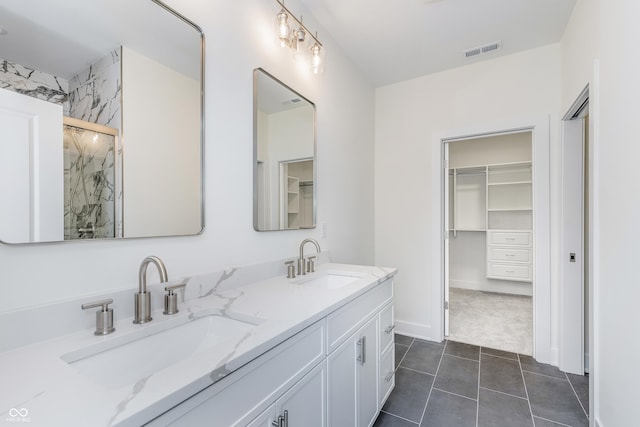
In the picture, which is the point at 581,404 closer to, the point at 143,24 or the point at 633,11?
the point at 633,11

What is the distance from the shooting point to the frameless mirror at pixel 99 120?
2.77 feet

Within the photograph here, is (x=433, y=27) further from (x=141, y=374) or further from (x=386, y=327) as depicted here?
(x=141, y=374)

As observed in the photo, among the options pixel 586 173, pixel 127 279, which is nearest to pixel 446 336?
pixel 586 173

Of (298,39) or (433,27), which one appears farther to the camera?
(433,27)

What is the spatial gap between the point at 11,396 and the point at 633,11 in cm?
225

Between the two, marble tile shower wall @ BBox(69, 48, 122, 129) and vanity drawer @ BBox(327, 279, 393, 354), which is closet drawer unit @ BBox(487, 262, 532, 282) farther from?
marble tile shower wall @ BBox(69, 48, 122, 129)

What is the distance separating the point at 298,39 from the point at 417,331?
2848mm

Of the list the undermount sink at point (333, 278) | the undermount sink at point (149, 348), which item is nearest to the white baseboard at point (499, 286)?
the undermount sink at point (333, 278)

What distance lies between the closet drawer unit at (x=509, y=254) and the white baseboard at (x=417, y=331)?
2.21 meters

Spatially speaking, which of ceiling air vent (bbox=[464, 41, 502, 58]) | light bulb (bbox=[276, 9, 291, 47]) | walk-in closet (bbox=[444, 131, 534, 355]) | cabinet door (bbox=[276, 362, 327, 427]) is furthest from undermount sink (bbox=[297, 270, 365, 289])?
walk-in closet (bbox=[444, 131, 534, 355])

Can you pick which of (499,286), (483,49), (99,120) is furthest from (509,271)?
(99,120)

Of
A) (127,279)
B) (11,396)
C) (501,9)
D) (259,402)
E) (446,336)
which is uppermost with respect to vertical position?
(501,9)

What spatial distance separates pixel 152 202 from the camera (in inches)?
45.9

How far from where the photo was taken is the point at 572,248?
2.32 m
